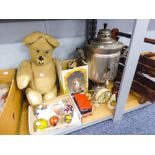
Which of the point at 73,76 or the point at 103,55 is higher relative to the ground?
the point at 103,55

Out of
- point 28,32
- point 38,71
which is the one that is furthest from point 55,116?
point 28,32

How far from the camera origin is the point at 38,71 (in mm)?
829

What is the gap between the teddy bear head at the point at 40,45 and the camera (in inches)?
28.6

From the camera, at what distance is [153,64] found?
827 mm

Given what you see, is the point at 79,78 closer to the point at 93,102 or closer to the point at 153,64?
the point at 93,102

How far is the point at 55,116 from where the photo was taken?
0.77m

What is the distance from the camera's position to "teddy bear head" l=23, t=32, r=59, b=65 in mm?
726

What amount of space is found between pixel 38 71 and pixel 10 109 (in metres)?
0.24

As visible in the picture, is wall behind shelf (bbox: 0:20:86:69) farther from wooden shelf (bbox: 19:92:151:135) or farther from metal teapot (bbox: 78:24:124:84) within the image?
wooden shelf (bbox: 19:92:151:135)

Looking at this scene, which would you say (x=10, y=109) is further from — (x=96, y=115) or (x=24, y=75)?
(x=96, y=115)

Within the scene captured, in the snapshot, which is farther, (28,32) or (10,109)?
(28,32)

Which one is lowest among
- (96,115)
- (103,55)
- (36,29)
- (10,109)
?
(96,115)
